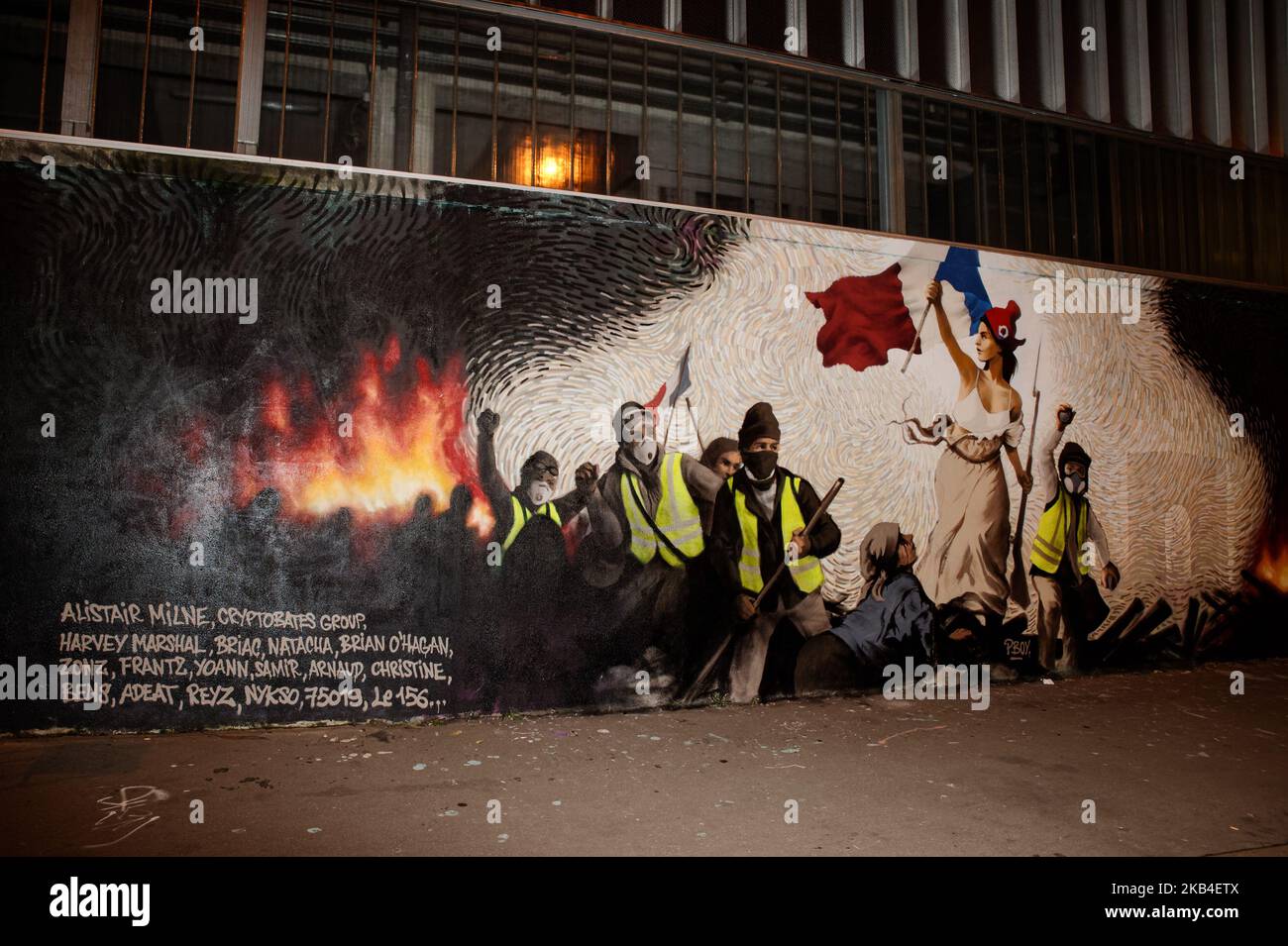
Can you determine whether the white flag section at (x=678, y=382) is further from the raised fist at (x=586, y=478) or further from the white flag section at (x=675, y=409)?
the raised fist at (x=586, y=478)

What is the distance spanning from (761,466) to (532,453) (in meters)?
1.77

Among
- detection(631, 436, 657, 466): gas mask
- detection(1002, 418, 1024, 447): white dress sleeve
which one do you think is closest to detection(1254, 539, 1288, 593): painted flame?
detection(1002, 418, 1024, 447): white dress sleeve

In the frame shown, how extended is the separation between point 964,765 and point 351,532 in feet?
13.3

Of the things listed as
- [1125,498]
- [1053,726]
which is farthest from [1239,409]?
[1053,726]

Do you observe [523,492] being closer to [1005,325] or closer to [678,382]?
[678,382]

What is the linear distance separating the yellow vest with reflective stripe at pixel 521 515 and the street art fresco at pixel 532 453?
0.02 m

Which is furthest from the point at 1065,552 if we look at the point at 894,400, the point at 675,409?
the point at 675,409

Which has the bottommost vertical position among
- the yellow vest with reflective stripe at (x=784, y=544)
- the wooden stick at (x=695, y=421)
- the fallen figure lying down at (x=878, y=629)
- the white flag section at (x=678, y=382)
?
the fallen figure lying down at (x=878, y=629)

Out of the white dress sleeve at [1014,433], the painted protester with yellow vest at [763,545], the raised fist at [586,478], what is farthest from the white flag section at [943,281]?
the raised fist at [586,478]

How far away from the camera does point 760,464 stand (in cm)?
596

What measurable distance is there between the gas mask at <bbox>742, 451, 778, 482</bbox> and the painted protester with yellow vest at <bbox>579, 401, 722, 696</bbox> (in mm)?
395

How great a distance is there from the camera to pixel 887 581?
6203 millimetres

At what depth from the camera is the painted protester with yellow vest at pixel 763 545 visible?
5.82 m
